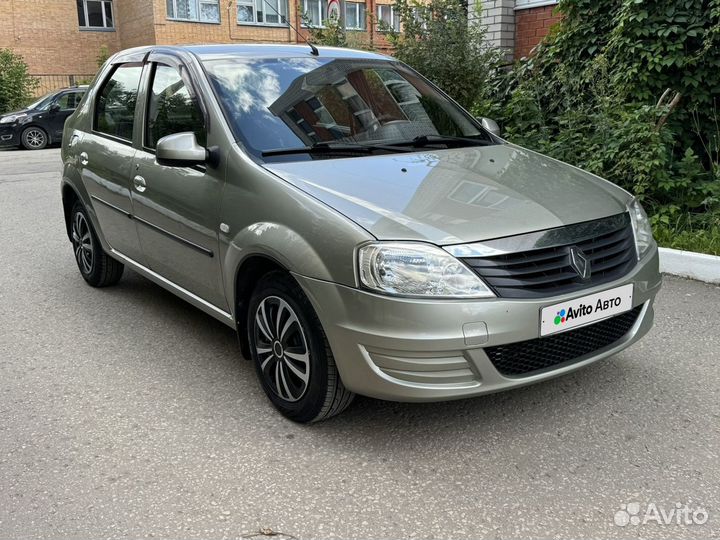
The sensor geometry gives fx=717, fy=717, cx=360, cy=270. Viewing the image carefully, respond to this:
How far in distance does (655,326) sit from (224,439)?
9.33 feet

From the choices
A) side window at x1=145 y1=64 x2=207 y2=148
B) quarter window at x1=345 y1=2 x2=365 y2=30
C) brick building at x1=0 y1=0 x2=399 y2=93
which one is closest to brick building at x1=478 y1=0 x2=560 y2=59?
side window at x1=145 y1=64 x2=207 y2=148

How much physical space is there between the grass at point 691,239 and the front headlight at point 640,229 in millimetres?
2438

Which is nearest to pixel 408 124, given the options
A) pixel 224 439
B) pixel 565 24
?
pixel 224 439

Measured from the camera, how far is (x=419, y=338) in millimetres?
2768

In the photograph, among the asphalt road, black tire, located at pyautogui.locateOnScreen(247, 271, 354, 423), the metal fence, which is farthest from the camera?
the metal fence

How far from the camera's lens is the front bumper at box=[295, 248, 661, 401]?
2764mm

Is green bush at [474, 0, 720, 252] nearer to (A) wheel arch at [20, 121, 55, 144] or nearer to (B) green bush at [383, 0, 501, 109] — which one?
(B) green bush at [383, 0, 501, 109]

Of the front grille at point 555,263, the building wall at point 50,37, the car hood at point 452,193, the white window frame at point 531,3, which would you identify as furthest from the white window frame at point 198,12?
the front grille at point 555,263

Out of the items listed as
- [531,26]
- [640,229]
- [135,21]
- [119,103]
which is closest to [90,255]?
[119,103]

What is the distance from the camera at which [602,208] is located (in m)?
3.29

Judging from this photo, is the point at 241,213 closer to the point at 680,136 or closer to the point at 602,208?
the point at 602,208

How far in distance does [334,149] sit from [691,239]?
11.8 feet

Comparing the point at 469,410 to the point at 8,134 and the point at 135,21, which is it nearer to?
the point at 8,134

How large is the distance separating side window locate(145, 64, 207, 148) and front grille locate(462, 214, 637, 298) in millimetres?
1752
